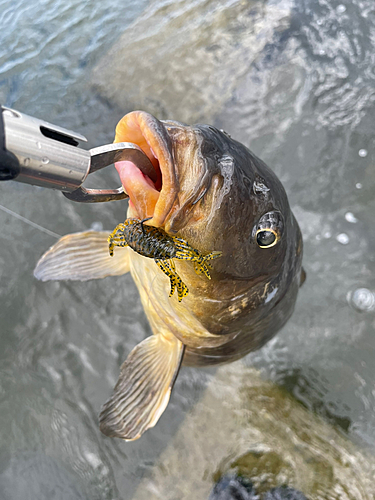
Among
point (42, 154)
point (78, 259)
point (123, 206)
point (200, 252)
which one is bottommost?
point (123, 206)

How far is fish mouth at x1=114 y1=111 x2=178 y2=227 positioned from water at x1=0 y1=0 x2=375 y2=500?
103 inches

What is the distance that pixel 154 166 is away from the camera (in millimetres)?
1516

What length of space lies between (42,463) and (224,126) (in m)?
4.07

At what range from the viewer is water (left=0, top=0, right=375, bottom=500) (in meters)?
3.38

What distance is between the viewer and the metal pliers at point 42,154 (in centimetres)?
97

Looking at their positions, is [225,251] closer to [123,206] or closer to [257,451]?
[257,451]

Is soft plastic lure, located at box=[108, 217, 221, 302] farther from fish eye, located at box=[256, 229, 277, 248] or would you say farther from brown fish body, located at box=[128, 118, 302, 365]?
fish eye, located at box=[256, 229, 277, 248]

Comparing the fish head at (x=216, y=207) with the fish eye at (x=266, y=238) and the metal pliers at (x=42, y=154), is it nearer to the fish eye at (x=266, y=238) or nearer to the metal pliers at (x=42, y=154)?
the fish eye at (x=266, y=238)

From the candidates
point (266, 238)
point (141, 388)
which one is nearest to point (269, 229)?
point (266, 238)

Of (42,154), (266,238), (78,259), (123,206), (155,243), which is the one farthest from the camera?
(123,206)

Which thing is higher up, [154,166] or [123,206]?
[154,166]

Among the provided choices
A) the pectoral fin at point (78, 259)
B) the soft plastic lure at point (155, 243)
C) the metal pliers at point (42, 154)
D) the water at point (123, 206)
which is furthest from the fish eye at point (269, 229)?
the water at point (123, 206)

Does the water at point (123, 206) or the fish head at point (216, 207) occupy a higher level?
the fish head at point (216, 207)

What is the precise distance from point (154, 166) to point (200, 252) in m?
0.42
